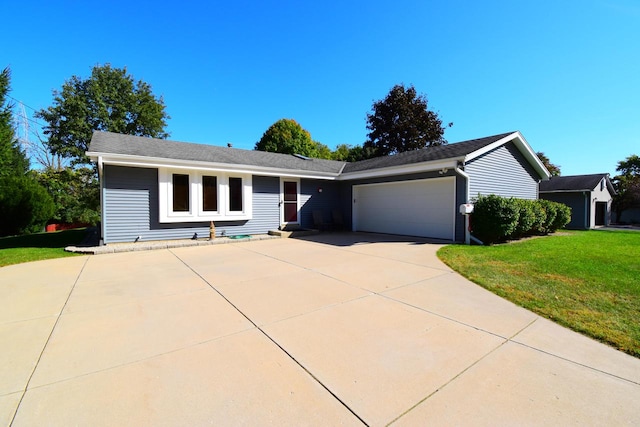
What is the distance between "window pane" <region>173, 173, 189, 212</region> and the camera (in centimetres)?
891

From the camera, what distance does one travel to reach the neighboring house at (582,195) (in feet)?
54.0

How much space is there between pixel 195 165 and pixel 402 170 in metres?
7.22

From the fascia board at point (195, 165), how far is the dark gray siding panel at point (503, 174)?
19.3ft

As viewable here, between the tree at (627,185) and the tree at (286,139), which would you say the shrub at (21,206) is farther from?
the tree at (627,185)

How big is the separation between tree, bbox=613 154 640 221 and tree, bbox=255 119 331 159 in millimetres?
26828

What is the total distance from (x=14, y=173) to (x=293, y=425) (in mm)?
22694

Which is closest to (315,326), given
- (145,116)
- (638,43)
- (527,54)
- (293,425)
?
(293,425)

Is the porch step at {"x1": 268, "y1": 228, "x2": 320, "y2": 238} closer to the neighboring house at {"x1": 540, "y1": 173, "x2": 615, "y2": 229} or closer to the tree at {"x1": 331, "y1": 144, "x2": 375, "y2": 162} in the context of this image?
the neighboring house at {"x1": 540, "y1": 173, "x2": 615, "y2": 229}

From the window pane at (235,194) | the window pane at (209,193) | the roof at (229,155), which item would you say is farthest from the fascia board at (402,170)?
the window pane at (209,193)

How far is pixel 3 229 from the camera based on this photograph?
13.9 m

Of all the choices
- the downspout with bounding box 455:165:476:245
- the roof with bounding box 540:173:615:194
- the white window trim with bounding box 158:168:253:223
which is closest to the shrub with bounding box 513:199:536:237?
the downspout with bounding box 455:165:476:245

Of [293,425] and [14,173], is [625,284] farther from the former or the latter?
[14,173]

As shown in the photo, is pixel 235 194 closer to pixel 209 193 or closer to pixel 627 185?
pixel 209 193

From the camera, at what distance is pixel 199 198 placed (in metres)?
9.27
